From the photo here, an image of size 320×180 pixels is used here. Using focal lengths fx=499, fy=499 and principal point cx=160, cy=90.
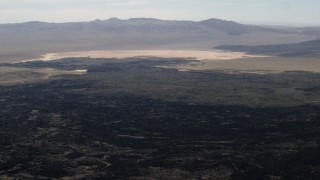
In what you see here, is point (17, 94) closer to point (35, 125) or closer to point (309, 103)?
point (35, 125)

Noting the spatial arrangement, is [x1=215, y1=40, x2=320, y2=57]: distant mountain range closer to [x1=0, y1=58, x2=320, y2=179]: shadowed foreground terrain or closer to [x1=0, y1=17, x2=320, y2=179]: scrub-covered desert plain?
[x1=0, y1=17, x2=320, y2=179]: scrub-covered desert plain

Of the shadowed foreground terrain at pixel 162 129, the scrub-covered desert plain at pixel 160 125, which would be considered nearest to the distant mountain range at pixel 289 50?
the scrub-covered desert plain at pixel 160 125

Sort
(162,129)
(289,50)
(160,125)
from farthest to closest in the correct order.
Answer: (289,50) < (160,125) < (162,129)

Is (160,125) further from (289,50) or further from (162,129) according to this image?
(289,50)

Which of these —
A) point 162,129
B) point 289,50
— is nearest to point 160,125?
point 162,129

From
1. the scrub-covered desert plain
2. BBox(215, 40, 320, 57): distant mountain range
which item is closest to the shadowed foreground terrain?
the scrub-covered desert plain

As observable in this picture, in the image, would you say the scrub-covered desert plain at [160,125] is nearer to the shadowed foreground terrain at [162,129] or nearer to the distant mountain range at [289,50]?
the shadowed foreground terrain at [162,129]
